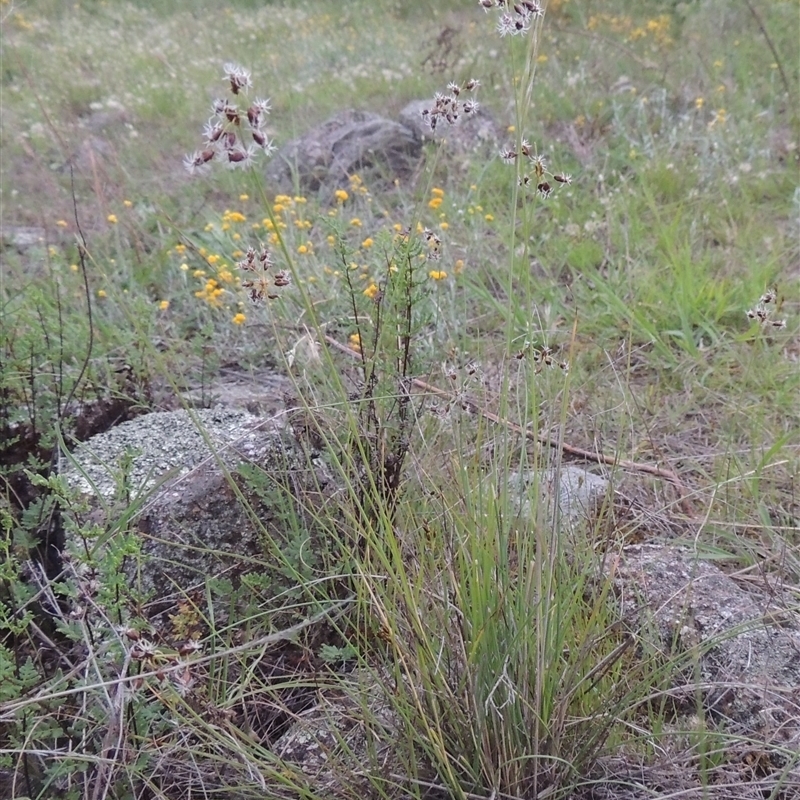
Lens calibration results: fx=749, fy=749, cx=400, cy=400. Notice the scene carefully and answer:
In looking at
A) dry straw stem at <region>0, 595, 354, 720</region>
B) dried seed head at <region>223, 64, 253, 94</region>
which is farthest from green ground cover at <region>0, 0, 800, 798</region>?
dried seed head at <region>223, 64, 253, 94</region>

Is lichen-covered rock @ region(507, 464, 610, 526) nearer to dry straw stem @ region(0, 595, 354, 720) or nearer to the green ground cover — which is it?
the green ground cover

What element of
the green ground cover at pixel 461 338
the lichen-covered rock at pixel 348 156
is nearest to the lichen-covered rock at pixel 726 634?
the green ground cover at pixel 461 338

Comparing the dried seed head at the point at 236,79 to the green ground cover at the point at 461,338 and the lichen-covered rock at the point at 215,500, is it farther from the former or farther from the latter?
the lichen-covered rock at the point at 215,500

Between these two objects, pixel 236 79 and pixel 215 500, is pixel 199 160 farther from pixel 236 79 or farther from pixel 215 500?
pixel 215 500

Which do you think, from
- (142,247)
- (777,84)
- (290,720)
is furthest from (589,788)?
(777,84)

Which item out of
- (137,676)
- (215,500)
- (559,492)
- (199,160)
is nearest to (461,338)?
(215,500)

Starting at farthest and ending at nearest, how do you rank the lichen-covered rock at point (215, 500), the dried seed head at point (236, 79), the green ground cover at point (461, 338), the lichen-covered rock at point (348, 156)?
the lichen-covered rock at point (348, 156)
the lichen-covered rock at point (215, 500)
the green ground cover at point (461, 338)
the dried seed head at point (236, 79)

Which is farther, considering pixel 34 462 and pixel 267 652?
pixel 34 462

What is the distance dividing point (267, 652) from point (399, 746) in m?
0.42

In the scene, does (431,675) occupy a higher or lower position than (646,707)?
higher

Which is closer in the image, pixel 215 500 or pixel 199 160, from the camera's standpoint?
pixel 199 160

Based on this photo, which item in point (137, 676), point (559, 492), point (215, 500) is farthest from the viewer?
point (215, 500)

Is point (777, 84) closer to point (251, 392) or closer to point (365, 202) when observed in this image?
point (365, 202)

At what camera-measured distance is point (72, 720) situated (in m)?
1.36
